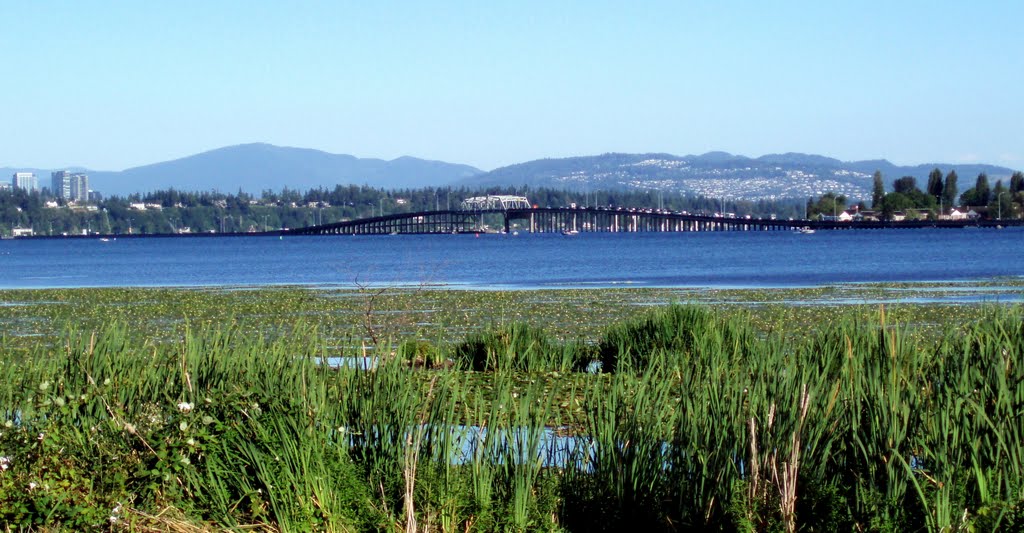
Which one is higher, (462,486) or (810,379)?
(810,379)

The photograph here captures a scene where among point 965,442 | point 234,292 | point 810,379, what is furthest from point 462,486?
point 234,292

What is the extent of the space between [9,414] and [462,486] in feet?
13.0

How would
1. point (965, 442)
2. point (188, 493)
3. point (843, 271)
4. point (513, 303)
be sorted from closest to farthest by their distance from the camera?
point (965, 442)
point (188, 493)
point (513, 303)
point (843, 271)

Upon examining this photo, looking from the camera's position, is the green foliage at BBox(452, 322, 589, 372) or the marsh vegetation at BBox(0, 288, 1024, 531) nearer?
the marsh vegetation at BBox(0, 288, 1024, 531)

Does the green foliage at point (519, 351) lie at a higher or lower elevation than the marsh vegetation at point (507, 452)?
lower

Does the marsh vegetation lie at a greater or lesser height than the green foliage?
greater

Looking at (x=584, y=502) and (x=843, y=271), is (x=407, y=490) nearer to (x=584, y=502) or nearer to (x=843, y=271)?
(x=584, y=502)

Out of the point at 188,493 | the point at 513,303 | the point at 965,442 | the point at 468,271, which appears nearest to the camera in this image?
the point at 965,442

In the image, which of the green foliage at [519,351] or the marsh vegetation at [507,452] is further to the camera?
the green foliage at [519,351]

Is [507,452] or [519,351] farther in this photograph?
[519,351]

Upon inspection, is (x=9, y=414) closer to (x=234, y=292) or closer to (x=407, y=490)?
(x=407, y=490)

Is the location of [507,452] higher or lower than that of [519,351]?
higher

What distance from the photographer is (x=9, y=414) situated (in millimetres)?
11398

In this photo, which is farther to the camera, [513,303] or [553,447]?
[513,303]
